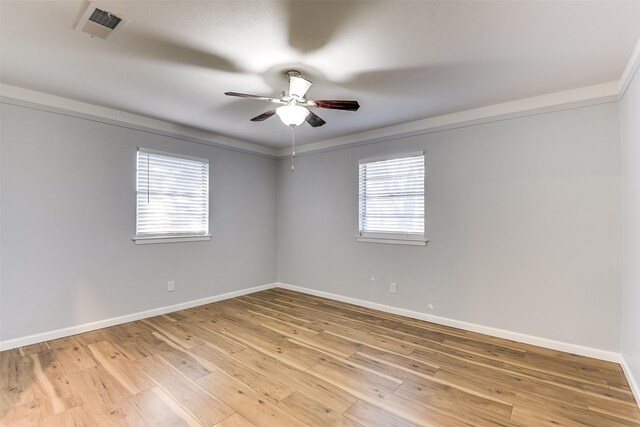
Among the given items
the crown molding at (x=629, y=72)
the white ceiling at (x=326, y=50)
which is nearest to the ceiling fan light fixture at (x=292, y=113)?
the white ceiling at (x=326, y=50)

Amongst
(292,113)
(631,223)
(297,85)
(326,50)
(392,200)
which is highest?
(326,50)

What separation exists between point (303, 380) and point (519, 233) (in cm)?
257

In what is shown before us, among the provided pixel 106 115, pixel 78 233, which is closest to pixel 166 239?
pixel 78 233

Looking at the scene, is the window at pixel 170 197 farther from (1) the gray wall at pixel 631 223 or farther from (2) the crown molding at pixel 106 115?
(1) the gray wall at pixel 631 223

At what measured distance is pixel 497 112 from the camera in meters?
3.30

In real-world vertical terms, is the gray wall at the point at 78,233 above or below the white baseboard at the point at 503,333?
above

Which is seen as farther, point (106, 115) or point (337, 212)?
point (337, 212)

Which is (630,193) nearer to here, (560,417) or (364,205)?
(560,417)

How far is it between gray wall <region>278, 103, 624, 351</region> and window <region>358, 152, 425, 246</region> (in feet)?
0.41

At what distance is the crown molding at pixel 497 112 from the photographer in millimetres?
2803

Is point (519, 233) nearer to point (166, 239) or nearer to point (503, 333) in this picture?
point (503, 333)

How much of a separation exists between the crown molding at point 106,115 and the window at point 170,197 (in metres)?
0.30

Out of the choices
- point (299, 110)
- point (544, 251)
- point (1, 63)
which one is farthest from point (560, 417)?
point (1, 63)

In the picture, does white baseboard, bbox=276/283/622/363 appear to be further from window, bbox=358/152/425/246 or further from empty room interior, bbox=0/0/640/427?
window, bbox=358/152/425/246
